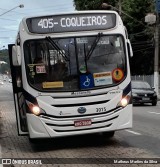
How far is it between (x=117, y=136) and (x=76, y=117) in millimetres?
2655

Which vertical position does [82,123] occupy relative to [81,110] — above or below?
below

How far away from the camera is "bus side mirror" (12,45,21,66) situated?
983cm

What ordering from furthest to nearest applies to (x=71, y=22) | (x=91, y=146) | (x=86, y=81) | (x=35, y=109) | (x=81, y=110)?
(x=91, y=146)
(x=71, y=22)
(x=86, y=81)
(x=81, y=110)
(x=35, y=109)

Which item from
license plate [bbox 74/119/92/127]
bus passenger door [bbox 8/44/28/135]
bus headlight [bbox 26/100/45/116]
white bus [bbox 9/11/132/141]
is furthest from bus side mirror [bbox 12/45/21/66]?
license plate [bbox 74/119/92/127]

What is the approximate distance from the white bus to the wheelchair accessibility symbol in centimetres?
1

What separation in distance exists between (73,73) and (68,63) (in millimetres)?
251

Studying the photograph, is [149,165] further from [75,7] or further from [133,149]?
[75,7]

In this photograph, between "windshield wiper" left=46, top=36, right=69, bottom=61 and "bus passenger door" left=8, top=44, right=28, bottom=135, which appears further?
"bus passenger door" left=8, top=44, right=28, bottom=135

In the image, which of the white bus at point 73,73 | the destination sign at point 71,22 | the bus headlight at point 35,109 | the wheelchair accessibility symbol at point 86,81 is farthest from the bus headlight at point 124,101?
the bus headlight at point 35,109

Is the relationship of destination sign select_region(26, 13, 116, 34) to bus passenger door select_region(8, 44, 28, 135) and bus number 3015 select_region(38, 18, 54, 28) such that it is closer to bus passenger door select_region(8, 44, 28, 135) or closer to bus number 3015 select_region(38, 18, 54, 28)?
bus number 3015 select_region(38, 18, 54, 28)

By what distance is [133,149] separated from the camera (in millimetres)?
9852

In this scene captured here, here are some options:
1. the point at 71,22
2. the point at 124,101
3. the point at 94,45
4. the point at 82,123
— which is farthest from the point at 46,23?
the point at 124,101

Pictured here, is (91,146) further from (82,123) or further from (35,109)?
(35,109)

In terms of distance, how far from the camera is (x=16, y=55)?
9875 millimetres
